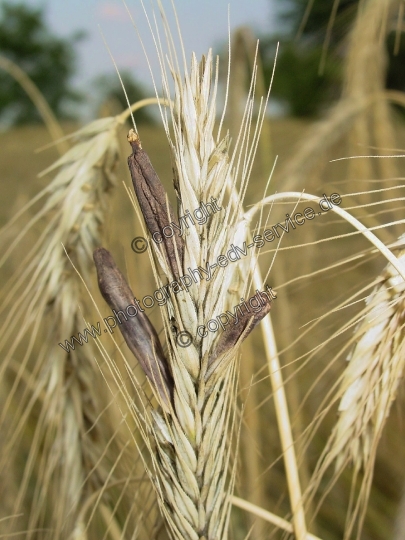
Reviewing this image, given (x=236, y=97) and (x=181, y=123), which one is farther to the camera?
(x=236, y=97)

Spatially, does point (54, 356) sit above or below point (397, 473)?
above

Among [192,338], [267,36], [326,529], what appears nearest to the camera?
[192,338]

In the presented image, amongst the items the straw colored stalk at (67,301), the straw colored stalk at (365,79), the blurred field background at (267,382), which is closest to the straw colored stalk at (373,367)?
the blurred field background at (267,382)

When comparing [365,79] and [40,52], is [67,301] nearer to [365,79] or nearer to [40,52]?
[365,79]

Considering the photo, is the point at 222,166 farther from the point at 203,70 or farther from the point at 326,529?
the point at 326,529

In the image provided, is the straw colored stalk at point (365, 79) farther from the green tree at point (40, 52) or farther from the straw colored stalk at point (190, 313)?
the green tree at point (40, 52)

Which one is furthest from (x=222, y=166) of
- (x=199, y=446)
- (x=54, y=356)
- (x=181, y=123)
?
(x=54, y=356)

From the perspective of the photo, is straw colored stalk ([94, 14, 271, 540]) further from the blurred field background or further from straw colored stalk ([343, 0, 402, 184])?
straw colored stalk ([343, 0, 402, 184])

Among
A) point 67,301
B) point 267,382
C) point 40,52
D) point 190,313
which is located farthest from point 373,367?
point 40,52
